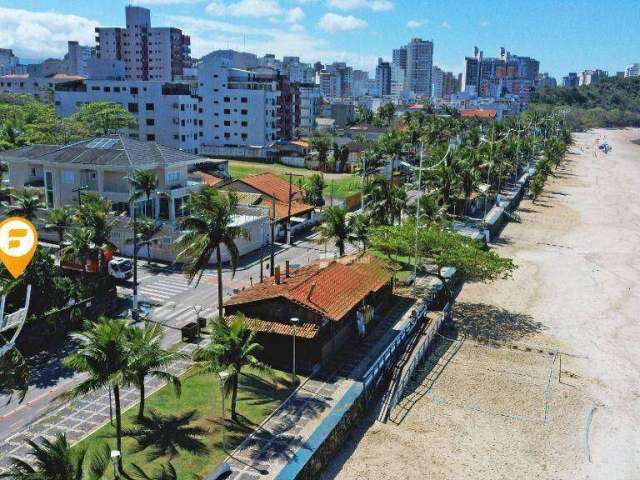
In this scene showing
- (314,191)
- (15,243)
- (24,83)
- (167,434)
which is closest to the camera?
(15,243)

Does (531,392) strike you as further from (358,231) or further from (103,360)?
(103,360)

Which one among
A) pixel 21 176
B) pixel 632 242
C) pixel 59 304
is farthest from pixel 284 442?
pixel 632 242

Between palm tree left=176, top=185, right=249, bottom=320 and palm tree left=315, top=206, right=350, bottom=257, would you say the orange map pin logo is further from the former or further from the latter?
palm tree left=315, top=206, right=350, bottom=257

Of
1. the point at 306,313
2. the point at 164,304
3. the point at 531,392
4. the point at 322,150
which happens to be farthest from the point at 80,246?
the point at 322,150

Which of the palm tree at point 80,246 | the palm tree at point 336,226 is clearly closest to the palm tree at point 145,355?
the palm tree at point 80,246

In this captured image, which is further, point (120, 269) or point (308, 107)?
point (308, 107)

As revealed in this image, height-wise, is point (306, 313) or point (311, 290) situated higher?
point (311, 290)

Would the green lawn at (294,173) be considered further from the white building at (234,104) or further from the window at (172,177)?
the window at (172,177)
